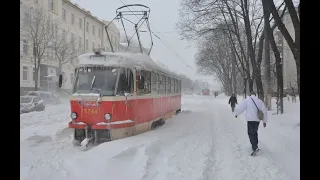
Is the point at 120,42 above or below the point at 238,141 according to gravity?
above

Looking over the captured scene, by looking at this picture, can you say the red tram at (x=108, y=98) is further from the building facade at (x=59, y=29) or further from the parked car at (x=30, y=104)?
the parked car at (x=30, y=104)

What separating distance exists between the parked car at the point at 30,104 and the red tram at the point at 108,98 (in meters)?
13.3

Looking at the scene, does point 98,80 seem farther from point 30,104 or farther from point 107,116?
point 30,104

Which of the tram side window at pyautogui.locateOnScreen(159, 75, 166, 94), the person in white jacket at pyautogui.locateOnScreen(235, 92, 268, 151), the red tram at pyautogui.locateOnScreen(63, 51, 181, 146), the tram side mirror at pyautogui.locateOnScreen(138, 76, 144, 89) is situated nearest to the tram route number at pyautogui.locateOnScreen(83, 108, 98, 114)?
the red tram at pyautogui.locateOnScreen(63, 51, 181, 146)

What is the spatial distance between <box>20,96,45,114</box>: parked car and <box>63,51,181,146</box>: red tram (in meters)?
13.3

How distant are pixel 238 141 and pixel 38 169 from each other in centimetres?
603

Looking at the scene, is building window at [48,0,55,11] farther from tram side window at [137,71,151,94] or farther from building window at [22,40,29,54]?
tram side window at [137,71,151,94]

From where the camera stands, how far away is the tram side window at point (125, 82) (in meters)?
10.3

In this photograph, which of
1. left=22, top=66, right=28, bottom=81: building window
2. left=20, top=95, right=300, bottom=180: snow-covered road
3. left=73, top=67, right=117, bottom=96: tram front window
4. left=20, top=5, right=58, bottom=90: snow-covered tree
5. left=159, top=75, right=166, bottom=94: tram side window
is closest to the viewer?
left=20, top=95, right=300, bottom=180: snow-covered road

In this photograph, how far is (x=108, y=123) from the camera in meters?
9.77

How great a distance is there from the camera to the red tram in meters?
9.88

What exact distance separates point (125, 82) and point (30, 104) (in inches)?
564
